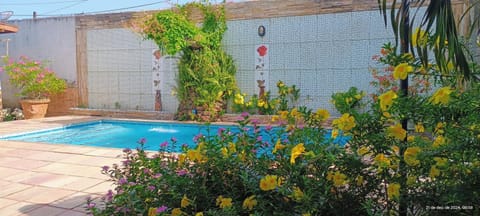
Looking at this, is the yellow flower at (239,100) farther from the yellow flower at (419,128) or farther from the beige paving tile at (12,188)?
the yellow flower at (419,128)

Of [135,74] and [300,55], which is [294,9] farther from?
[135,74]

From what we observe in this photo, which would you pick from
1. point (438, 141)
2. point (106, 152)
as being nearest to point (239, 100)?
point (106, 152)

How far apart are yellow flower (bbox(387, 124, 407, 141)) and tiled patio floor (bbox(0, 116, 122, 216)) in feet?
8.01

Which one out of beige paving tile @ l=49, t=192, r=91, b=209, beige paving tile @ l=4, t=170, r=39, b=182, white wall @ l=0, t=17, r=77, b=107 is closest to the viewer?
beige paving tile @ l=49, t=192, r=91, b=209

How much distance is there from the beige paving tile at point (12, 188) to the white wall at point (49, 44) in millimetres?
7789

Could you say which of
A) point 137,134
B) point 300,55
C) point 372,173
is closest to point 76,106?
point 137,134

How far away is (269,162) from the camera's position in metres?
2.00

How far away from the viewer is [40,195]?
3453 mm

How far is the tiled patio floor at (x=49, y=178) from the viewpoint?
3.15 meters

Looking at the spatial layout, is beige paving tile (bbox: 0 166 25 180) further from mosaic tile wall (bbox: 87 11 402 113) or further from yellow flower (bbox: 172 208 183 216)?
mosaic tile wall (bbox: 87 11 402 113)

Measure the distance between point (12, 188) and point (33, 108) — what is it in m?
7.41

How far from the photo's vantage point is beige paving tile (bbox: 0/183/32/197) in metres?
3.53

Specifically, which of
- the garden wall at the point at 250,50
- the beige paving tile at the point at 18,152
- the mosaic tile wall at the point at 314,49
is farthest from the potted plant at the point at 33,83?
the mosaic tile wall at the point at 314,49

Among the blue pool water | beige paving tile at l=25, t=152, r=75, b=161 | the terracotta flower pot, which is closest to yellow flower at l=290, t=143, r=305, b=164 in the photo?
beige paving tile at l=25, t=152, r=75, b=161
